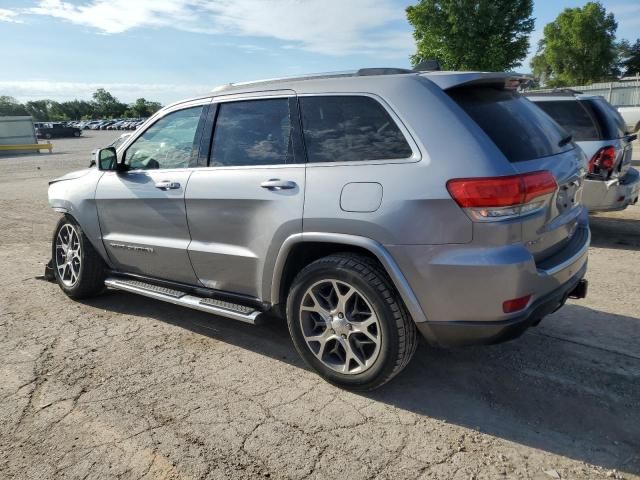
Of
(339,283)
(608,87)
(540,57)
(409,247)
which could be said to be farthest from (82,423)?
(540,57)

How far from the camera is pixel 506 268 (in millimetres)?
2752

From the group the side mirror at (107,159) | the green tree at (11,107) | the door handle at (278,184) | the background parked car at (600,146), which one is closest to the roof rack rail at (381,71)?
the door handle at (278,184)

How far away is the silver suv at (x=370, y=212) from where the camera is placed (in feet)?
9.26

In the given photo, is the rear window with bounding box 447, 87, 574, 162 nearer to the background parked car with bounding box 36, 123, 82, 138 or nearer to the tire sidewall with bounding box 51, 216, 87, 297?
the tire sidewall with bounding box 51, 216, 87, 297

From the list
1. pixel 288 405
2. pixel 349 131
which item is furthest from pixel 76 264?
pixel 349 131

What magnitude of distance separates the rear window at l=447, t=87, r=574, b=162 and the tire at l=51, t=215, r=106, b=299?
→ 3.55m

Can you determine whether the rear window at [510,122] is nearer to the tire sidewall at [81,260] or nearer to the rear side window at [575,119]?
the tire sidewall at [81,260]

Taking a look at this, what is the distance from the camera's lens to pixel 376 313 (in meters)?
3.10

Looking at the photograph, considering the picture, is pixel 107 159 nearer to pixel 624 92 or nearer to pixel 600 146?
pixel 600 146

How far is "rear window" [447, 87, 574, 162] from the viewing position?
2979mm

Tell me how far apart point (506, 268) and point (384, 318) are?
732 mm

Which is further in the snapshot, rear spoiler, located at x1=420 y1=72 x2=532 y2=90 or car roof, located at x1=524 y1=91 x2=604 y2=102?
car roof, located at x1=524 y1=91 x2=604 y2=102

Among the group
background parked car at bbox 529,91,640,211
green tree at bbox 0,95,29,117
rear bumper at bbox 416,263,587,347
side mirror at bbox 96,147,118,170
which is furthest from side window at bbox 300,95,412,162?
green tree at bbox 0,95,29,117

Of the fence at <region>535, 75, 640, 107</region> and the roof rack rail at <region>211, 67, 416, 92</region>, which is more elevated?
the fence at <region>535, 75, 640, 107</region>
